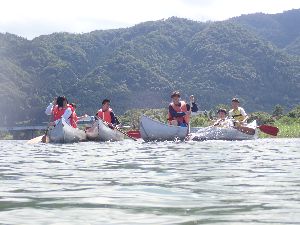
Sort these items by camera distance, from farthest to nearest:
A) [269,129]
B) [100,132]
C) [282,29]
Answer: [282,29] < [269,129] < [100,132]

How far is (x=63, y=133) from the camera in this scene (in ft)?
62.4

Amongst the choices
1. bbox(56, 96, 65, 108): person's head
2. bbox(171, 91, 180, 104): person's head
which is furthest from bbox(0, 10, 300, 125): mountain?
bbox(171, 91, 180, 104): person's head

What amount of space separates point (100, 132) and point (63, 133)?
1712 mm

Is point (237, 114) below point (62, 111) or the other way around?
below

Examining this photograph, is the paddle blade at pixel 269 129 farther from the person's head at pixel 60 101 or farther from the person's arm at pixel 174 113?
the person's head at pixel 60 101

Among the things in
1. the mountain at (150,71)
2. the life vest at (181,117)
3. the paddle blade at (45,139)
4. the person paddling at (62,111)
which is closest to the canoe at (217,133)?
the life vest at (181,117)

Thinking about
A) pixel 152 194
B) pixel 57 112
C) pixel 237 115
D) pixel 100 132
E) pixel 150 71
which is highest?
pixel 150 71

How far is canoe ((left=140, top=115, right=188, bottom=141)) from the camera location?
19.5 metres

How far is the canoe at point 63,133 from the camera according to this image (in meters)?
18.9

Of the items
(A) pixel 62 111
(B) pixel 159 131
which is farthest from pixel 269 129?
(A) pixel 62 111

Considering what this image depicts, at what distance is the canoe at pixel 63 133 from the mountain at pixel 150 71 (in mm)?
82085

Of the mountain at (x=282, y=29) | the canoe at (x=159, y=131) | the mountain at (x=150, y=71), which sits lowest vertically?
the canoe at (x=159, y=131)

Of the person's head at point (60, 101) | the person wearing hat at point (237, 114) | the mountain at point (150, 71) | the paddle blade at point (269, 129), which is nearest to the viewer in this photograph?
the person's head at point (60, 101)

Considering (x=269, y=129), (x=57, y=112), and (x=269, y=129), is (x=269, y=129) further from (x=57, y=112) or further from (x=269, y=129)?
(x=57, y=112)
